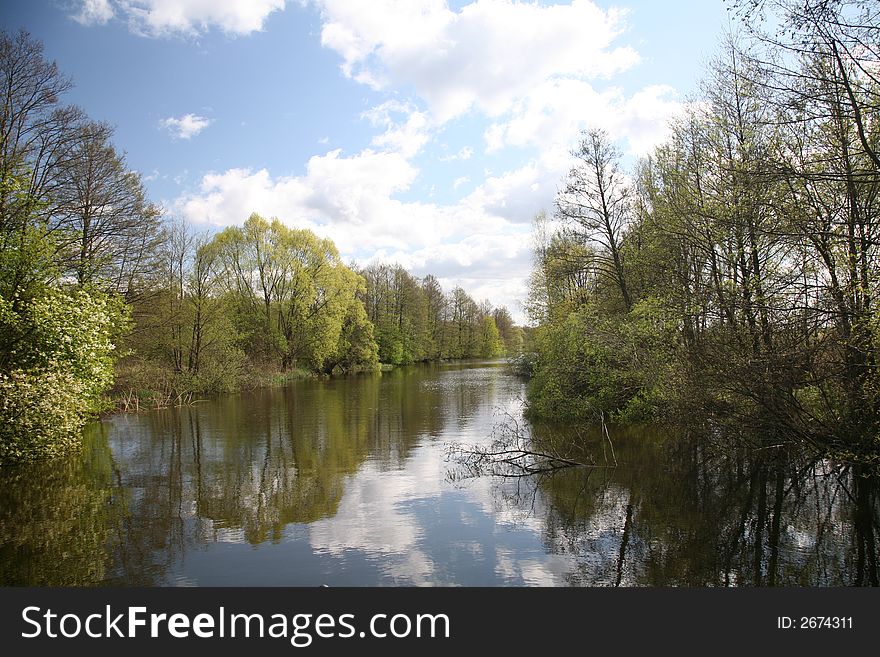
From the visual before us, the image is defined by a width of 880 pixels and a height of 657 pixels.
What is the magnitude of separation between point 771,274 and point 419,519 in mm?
8022

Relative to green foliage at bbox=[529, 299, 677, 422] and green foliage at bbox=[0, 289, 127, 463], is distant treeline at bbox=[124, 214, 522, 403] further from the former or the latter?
green foliage at bbox=[529, 299, 677, 422]

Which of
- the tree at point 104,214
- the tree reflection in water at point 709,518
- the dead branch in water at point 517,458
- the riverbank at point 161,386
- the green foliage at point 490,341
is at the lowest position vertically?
the tree reflection in water at point 709,518

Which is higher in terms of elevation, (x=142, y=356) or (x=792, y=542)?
(x=142, y=356)

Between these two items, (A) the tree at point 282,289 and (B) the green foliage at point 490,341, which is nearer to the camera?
(A) the tree at point 282,289

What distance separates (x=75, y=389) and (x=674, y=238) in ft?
48.5

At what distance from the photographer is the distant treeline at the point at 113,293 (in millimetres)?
13852

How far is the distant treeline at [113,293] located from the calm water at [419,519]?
2.28 m

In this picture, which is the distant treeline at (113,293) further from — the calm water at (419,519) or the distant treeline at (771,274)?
the distant treeline at (771,274)

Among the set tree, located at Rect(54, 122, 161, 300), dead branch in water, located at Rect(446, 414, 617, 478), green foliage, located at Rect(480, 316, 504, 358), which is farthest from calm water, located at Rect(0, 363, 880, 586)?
green foliage, located at Rect(480, 316, 504, 358)

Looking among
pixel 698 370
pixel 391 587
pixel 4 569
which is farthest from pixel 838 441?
pixel 4 569

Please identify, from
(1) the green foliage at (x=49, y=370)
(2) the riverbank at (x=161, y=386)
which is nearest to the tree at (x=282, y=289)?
(2) the riverbank at (x=161, y=386)

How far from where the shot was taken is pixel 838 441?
9414 millimetres

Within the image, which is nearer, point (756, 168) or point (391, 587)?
point (391, 587)

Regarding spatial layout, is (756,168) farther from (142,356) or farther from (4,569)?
(142,356)
